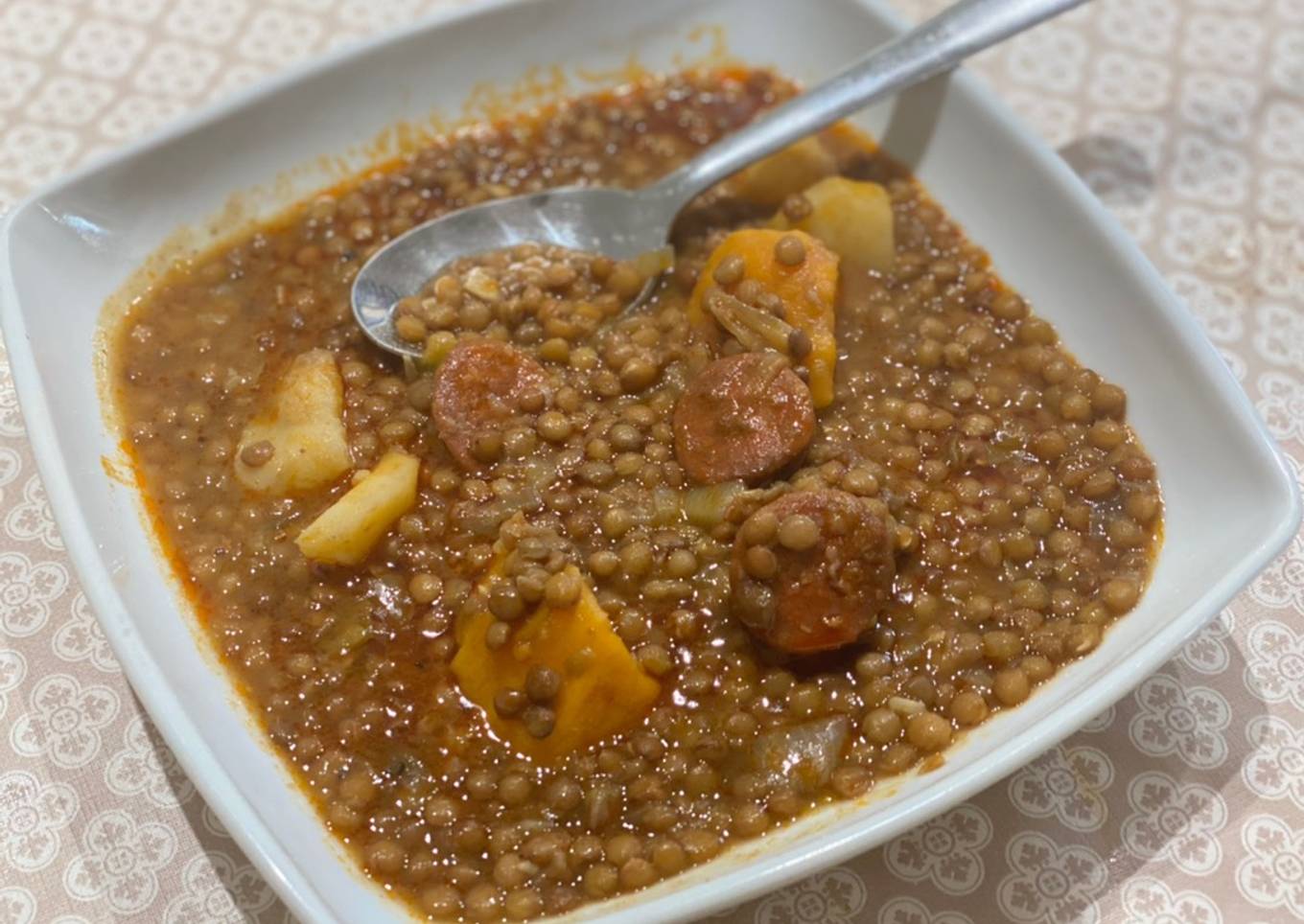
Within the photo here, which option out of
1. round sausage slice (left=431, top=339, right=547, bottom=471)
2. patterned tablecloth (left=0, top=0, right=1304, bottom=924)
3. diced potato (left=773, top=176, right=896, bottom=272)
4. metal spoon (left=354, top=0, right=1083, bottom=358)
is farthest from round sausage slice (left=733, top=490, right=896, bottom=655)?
metal spoon (left=354, top=0, right=1083, bottom=358)

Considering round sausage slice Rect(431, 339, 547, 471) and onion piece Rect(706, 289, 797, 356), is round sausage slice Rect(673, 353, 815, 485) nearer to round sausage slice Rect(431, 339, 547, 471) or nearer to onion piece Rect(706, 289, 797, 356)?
onion piece Rect(706, 289, 797, 356)

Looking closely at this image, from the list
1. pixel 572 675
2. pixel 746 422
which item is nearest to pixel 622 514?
pixel 746 422

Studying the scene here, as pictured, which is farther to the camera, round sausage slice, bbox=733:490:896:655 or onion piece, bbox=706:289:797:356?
onion piece, bbox=706:289:797:356

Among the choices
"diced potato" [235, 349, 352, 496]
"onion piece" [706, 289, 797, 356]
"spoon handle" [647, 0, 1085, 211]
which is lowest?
"onion piece" [706, 289, 797, 356]

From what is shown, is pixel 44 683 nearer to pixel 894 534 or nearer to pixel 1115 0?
pixel 894 534

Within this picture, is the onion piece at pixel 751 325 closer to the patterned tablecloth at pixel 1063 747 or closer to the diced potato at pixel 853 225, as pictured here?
the diced potato at pixel 853 225

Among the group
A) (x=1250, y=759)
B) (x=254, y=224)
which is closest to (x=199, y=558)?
(x=254, y=224)
